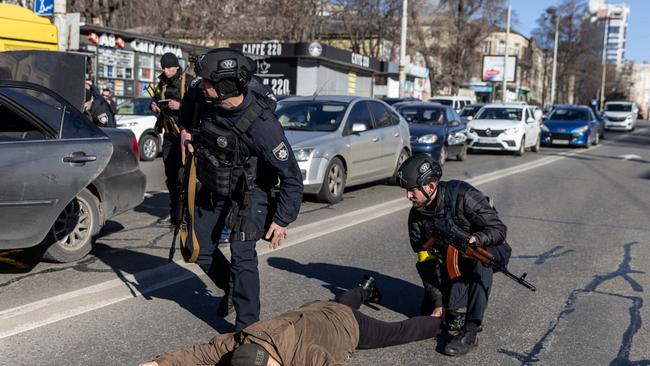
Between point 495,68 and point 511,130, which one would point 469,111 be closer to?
point 511,130

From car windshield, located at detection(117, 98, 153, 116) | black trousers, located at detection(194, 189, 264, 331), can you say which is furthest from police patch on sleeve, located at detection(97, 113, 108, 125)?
black trousers, located at detection(194, 189, 264, 331)

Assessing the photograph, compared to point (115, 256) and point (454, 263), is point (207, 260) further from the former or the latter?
point (115, 256)

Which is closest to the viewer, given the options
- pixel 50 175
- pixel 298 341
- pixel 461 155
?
pixel 298 341

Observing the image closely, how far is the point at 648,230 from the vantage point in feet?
30.1

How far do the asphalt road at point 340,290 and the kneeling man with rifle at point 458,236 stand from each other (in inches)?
9.4

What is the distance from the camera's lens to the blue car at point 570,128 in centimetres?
2633

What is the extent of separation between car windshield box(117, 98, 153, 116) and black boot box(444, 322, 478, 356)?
505 inches

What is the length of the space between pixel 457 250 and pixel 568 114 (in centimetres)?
2555

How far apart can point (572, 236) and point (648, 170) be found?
11049 mm

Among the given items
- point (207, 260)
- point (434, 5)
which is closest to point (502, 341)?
point (207, 260)

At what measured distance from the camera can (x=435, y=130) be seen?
16.1 metres

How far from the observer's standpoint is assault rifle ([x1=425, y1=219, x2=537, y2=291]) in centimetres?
420

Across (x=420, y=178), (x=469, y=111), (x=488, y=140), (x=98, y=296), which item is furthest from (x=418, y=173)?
(x=469, y=111)

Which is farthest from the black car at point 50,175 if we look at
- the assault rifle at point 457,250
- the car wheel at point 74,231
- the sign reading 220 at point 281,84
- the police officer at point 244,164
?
the sign reading 220 at point 281,84
